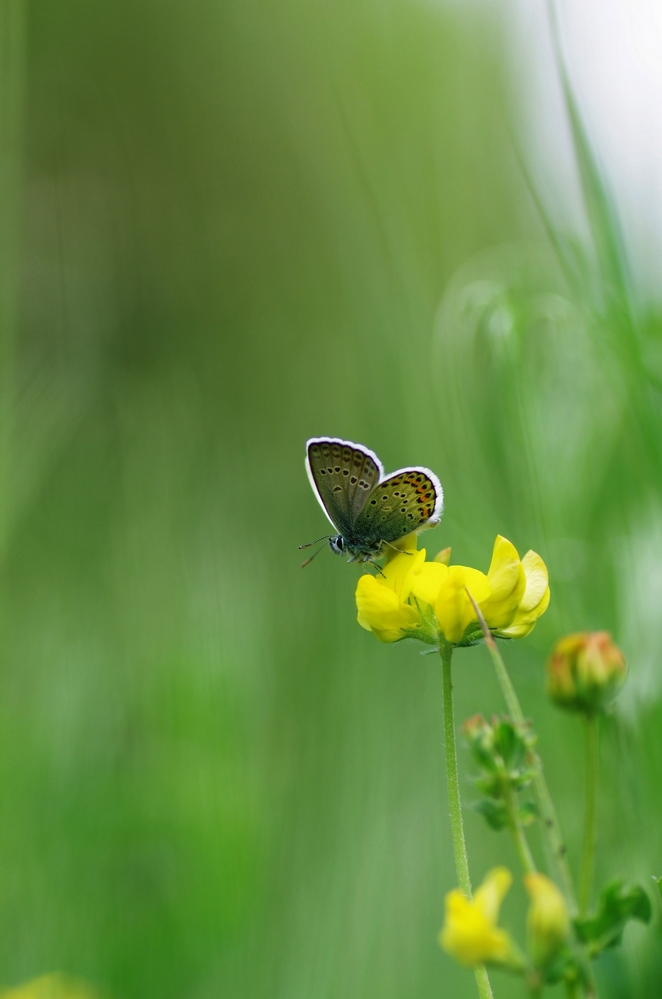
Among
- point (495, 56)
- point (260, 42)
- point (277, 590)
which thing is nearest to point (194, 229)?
point (260, 42)

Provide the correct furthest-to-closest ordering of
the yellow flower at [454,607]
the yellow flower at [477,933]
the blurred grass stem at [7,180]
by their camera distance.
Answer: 1. the blurred grass stem at [7,180]
2. the yellow flower at [454,607]
3. the yellow flower at [477,933]

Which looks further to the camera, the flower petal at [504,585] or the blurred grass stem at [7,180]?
the blurred grass stem at [7,180]

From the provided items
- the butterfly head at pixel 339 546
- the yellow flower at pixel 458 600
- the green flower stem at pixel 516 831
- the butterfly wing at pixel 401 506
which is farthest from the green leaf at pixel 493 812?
the butterfly head at pixel 339 546

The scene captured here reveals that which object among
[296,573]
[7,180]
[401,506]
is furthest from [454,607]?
[296,573]

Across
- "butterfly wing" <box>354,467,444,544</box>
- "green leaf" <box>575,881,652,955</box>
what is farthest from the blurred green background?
"green leaf" <box>575,881,652,955</box>

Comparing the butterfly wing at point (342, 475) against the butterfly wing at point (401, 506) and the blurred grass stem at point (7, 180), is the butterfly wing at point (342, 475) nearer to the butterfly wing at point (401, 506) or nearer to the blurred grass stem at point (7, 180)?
the butterfly wing at point (401, 506)

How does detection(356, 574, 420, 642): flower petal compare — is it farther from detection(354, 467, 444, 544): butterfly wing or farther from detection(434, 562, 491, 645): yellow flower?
detection(354, 467, 444, 544): butterfly wing
